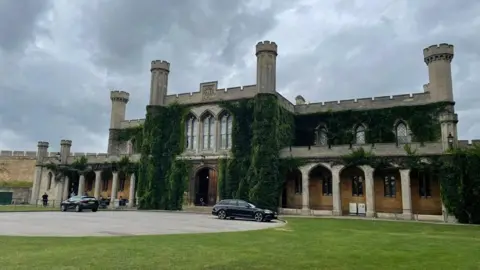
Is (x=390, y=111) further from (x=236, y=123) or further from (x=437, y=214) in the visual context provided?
(x=236, y=123)

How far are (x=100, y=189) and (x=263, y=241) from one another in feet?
117

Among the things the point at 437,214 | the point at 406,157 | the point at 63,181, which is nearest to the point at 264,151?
the point at 406,157

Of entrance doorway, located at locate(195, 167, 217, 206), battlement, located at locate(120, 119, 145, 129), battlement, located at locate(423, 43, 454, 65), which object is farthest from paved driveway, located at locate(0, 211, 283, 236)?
battlement, located at locate(120, 119, 145, 129)

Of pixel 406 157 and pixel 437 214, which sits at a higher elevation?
pixel 406 157

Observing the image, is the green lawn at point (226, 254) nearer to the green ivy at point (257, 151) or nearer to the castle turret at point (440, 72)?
the green ivy at point (257, 151)

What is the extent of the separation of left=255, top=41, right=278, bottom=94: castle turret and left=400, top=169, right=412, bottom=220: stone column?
12983mm

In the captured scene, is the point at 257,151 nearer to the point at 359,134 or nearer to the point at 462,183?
the point at 359,134

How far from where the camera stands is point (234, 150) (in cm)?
3509


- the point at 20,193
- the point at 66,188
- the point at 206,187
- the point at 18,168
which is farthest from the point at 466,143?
the point at 18,168

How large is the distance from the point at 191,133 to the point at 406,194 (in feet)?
66.4

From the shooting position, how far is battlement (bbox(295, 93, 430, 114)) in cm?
3478

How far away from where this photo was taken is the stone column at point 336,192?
3142 cm

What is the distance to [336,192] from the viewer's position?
3162 cm

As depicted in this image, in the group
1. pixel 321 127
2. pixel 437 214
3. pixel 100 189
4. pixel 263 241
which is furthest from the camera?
pixel 100 189
